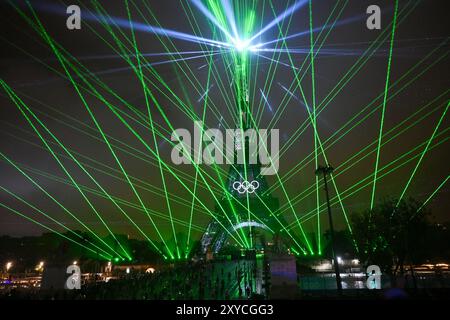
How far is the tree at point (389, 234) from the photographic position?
27797mm

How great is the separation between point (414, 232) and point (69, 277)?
27.8 metres

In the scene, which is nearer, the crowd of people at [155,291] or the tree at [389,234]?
the crowd of people at [155,291]

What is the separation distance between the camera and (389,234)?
91.4 ft

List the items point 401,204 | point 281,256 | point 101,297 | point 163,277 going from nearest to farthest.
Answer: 1. point 281,256
2. point 101,297
3. point 163,277
4. point 401,204

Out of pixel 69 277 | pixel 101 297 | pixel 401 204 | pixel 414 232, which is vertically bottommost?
pixel 101 297

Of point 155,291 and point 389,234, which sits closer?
point 155,291

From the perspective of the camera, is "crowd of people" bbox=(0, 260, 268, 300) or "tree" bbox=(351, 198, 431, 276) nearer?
"crowd of people" bbox=(0, 260, 268, 300)

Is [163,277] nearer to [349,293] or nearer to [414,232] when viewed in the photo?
[349,293]

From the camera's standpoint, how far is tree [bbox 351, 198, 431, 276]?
2780cm
